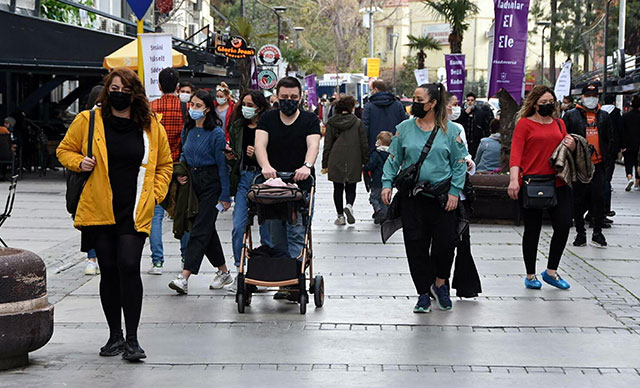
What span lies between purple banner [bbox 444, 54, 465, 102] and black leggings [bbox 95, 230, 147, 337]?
20.7m

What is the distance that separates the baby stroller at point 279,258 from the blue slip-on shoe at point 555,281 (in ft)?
7.12

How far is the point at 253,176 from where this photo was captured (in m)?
9.54

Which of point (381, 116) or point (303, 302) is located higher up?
point (381, 116)

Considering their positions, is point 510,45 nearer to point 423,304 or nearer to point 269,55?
point 423,304

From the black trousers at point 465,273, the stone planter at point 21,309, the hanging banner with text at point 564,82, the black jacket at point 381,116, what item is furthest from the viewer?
the hanging banner with text at point 564,82

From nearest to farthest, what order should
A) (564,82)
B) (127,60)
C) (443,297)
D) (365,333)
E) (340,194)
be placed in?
1. (365,333)
2. (443,297)
3. (340,194)
4. (127,60)
5. (564,82)

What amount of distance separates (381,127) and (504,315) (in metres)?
7.27

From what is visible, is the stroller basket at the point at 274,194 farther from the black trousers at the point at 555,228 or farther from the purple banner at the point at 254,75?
the purple banner at the point at 254,75

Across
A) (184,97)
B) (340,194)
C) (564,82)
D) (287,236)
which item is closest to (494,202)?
(340,194)

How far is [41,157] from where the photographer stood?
79.1 feet

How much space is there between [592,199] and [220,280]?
519 cm

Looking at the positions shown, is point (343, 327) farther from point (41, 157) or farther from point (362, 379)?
point (41, 157)

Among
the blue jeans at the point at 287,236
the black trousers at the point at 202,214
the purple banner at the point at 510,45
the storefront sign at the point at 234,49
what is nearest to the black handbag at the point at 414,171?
the blue jeans at the point at 287,236

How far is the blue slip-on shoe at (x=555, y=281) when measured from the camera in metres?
9.64
